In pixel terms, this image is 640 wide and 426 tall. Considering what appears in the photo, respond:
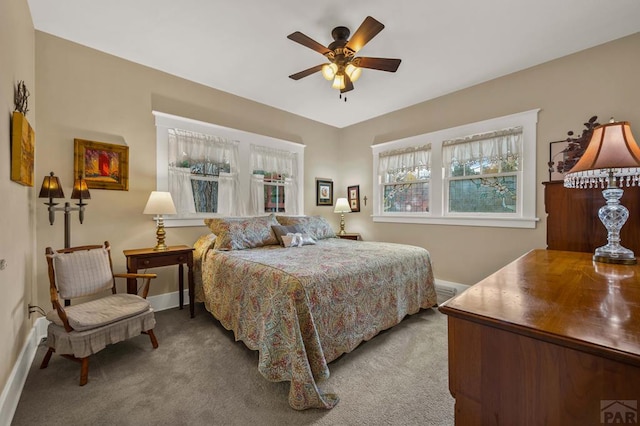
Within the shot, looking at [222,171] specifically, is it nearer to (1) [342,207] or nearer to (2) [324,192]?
(2) [324,192]

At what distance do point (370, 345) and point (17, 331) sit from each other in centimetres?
253

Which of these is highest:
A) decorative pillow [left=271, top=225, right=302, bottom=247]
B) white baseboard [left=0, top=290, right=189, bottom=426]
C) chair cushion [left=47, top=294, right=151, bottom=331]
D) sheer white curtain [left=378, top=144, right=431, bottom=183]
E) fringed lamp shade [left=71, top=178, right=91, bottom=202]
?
sheer white curtain [left=378, top=144, right=431, bottom=183]

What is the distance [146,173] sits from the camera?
9.96 feet

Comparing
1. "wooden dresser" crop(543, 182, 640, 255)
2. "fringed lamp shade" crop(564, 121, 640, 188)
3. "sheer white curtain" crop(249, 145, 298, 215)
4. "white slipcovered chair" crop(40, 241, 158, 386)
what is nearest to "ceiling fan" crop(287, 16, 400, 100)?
"fringed lamp shade" crop(564, 121, 640, 188)

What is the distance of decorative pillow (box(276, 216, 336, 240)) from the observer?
3.71 meters

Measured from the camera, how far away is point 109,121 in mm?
2795

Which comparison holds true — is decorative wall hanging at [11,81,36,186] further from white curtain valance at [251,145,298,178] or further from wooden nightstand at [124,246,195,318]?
white curtain valance at [251,145,298,178]

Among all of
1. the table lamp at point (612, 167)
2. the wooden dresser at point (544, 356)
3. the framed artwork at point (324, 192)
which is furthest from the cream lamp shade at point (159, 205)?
the table lamp at point (612, 167)

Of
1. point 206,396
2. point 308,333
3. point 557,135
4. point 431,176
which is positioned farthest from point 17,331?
point 557,135

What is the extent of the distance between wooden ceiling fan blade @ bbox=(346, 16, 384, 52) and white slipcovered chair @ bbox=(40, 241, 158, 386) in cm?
255

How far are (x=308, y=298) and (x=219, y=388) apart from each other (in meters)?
0.83

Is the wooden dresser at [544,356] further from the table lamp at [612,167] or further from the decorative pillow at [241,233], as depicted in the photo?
the decorative pillow at [241,233]

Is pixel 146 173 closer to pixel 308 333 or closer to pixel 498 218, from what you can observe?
pixel 308 333

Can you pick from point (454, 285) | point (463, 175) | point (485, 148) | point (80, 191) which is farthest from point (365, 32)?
point (454, 285)
